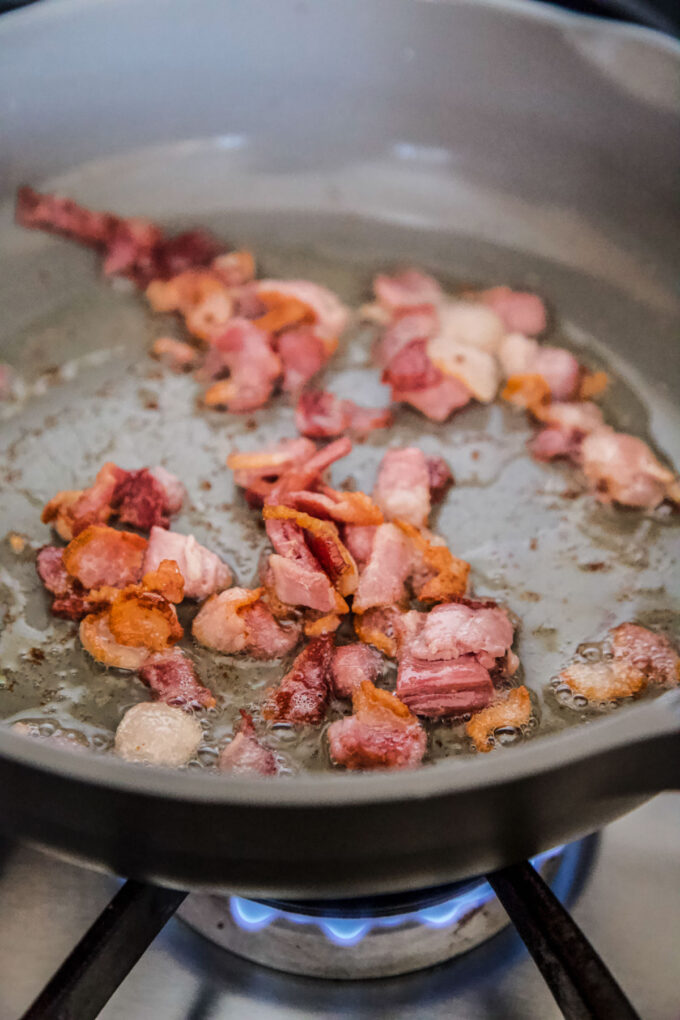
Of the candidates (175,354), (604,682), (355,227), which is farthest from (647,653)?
(355,227)

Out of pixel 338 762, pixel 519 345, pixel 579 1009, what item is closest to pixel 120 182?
pixel 519 345

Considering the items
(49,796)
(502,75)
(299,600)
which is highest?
(502,75)

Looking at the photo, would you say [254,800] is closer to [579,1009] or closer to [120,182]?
[579,1009]

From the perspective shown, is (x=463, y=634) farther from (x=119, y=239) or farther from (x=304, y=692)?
(x=119, y=239)

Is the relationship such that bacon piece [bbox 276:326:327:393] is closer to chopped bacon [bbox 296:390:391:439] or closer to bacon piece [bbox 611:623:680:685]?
chopped bacon [bbox 296:390:391:439]

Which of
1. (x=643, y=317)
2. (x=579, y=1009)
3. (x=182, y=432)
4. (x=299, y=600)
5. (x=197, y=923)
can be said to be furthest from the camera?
(x=643, y=317)

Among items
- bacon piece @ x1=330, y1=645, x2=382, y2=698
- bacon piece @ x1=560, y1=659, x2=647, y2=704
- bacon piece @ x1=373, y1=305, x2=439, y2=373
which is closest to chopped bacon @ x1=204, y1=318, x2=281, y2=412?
bacon piece @ x1=373, y1=305, x2=439, y2=373
